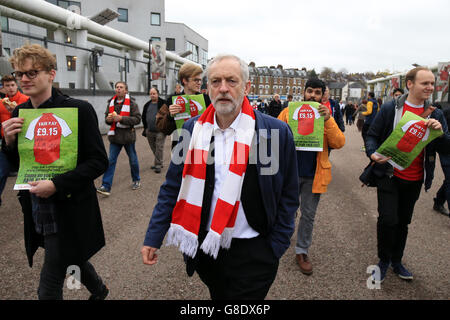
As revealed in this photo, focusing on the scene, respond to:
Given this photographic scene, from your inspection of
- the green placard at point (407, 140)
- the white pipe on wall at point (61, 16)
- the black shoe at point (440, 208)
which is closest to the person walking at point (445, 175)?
the black shoe at point (440, 208)

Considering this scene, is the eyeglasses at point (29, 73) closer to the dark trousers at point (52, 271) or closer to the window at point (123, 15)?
the dark trousers at point (52, 271)

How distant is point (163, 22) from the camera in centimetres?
4038

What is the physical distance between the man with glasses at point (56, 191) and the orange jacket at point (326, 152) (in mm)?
2234

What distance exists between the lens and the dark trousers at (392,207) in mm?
3148

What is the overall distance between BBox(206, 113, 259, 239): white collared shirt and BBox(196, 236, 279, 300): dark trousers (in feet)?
0.19

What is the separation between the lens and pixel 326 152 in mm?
3609

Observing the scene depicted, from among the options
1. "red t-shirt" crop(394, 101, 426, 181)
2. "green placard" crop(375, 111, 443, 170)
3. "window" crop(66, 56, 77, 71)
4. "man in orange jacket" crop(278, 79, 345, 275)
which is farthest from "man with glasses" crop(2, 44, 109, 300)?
"window" crop(66, 56, 77, 71)

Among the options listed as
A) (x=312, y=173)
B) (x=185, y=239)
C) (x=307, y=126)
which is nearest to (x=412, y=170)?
(x=312, y=173)

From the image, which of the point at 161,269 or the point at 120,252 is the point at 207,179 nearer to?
the point at 161,269

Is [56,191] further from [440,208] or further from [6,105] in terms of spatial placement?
[440,208]

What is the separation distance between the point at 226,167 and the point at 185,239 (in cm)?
53

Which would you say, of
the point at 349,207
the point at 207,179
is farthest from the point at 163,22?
the point at 207,179

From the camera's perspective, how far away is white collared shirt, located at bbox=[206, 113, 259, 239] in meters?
1.94
